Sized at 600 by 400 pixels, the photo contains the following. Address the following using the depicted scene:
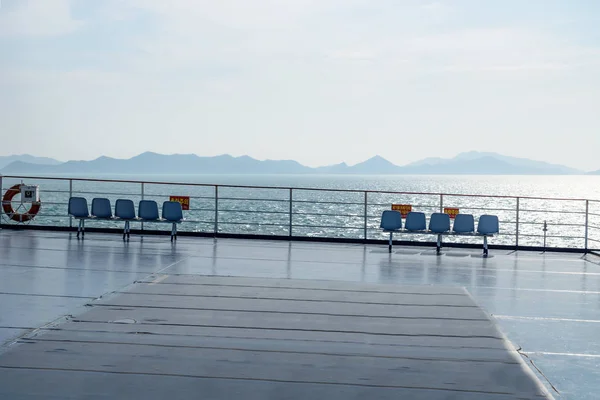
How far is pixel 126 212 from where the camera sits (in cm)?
1009

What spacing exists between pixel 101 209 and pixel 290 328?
631 cm

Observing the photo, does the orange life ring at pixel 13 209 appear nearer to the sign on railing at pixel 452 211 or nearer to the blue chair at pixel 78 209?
the blue chair at pixel 78 209

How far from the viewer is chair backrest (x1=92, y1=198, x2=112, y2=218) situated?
10.0 metres

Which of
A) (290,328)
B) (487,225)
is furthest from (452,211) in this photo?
(290,328)

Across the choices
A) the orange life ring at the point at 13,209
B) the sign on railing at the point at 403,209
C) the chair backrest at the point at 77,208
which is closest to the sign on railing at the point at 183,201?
the chair backrest at the point at 77,208

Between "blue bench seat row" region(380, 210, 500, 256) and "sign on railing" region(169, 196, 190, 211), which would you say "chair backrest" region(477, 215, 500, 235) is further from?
"sign on railing" region(169, 196, 190, 211)

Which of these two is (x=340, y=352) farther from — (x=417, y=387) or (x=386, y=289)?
(x=386, y=289)

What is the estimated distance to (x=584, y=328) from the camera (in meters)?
4.96

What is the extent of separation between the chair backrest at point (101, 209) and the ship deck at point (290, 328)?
1929 millimetres

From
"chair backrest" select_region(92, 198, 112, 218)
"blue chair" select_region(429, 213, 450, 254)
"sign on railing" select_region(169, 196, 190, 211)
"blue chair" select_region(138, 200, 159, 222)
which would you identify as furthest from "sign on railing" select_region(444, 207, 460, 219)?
"chair backrest" select_region(92, 198, 112, 218)

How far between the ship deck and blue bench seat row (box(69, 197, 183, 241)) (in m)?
1.75

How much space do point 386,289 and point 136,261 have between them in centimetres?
308

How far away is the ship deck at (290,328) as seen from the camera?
346cm

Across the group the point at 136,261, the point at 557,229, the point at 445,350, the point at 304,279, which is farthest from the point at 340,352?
the point at 557,229
